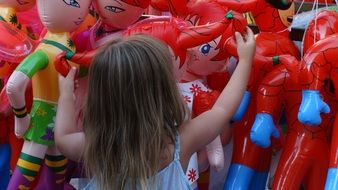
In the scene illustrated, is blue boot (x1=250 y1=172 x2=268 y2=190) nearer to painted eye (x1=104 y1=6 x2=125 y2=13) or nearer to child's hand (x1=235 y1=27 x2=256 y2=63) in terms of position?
child's hand (x1=235 y1=27 x2=256 y2=63)

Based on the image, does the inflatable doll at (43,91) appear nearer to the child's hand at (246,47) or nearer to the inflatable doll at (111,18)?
the inflatable doll at (111,18)

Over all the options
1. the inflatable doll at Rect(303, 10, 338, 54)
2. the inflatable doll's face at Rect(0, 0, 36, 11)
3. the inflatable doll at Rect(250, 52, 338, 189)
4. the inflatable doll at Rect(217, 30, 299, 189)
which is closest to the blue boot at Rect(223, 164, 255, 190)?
the inflatable doll at Rect(217, 30, 299, 189)

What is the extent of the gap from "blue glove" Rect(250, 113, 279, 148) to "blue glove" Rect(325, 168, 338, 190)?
0.19m

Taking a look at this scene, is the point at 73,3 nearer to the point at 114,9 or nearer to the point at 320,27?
the point at 114,9

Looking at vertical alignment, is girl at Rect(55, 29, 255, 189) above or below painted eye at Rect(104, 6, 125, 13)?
below

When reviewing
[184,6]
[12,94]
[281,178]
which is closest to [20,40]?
[12,94]

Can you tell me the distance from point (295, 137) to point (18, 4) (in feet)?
3.29

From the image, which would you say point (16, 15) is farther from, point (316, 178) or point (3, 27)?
point (316, 178)

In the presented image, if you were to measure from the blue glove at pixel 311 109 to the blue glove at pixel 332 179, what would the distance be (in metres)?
0.17

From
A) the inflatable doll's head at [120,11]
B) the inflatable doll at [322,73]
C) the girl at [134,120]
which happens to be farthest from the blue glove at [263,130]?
the inflatable doll's head at [120,11]

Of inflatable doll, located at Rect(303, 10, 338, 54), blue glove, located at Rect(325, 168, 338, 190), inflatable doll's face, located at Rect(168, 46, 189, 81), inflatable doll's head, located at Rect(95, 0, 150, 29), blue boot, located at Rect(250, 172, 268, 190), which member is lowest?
blue boot, located at Rect(250, 172, 268, 190)

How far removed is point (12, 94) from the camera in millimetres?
1563

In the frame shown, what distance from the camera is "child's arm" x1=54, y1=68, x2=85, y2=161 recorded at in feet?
4.08

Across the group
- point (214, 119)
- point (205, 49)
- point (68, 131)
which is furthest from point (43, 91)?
point (214, 119)
